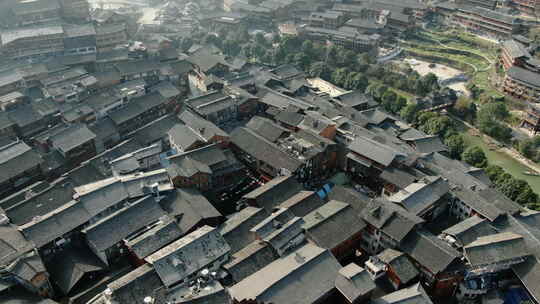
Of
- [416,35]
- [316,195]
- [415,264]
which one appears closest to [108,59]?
[316,195]

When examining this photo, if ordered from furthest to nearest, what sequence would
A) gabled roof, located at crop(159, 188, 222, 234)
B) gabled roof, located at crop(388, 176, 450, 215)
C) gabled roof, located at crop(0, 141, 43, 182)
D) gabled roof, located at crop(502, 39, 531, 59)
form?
gabled roof, located at crop(502, 39, 531, 59)
gabled roof, located at crop(0, 141, 43, 182)
gabled roof, located at crop(388, 176, 450, 215)
gabled roof, located at crop(159, 188, 222, 234)

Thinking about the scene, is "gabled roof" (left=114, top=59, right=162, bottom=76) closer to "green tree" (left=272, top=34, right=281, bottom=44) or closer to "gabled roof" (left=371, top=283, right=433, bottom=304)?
"green tree" (left=272, top=34, right=281, bottom=44)

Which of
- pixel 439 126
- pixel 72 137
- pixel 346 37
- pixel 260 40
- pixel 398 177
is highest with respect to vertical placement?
pixel 346 37

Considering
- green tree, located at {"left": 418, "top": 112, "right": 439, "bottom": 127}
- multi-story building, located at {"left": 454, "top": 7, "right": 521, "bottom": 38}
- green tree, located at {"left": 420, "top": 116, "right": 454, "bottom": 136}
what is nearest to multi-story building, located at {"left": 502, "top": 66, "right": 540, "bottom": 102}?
green tree, located at {"left": 420, "top": 116, "right": 454, "bottom": 136}

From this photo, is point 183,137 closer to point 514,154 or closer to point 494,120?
point 514,154

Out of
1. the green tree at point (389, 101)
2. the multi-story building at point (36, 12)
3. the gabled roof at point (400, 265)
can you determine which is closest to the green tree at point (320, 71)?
the green tree at point (389, 101)

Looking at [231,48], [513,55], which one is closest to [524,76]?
[513,55]
